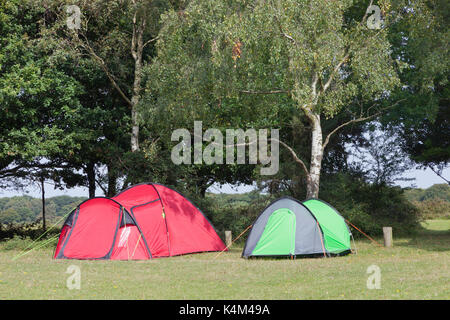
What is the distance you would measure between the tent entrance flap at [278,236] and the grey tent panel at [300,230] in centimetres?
11

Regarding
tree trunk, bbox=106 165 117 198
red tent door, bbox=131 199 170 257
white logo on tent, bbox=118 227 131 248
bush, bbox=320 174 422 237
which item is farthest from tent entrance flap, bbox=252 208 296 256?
tree trunk, bbox=106 165 117 198

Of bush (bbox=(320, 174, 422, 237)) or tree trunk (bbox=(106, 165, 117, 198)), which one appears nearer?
bush (bbox=(320, 174, 422, 237))

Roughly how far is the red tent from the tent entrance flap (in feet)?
8.62

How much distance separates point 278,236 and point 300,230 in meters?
0.63

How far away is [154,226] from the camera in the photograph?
48.9 ft

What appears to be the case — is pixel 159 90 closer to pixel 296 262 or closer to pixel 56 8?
pixel 56 8

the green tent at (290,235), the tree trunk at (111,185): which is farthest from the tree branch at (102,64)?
the green tent at (290,235)

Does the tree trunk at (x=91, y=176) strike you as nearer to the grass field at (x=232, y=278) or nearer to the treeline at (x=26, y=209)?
the treeline at (x=26, y=209)

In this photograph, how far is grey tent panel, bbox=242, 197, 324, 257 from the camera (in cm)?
1377

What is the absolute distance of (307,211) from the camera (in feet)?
46.8

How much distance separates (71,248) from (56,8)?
12093 millimetres

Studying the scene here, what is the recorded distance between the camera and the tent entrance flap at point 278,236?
44.8ft

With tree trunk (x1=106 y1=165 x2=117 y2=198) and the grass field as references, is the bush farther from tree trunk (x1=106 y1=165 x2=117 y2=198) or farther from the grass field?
tree trunk (x1=106 y1=165 x2=117 y2=198)
